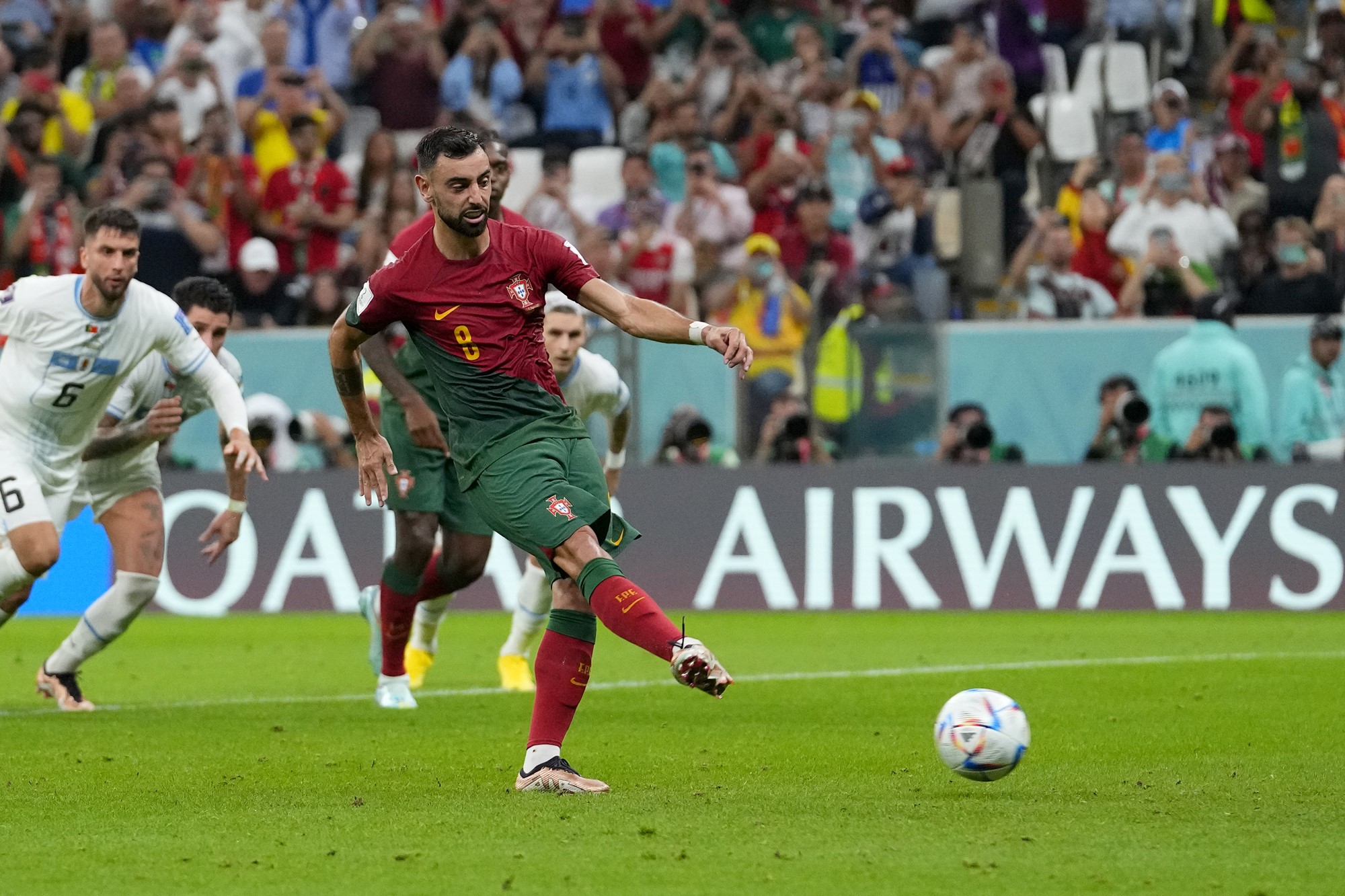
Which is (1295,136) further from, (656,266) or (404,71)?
(404,71)

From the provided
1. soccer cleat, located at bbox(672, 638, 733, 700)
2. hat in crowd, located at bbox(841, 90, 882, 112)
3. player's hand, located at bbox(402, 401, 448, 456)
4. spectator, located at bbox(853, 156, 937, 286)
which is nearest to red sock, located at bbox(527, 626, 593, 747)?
soccer cleat, located at bbox(672, 638, 733, 700)

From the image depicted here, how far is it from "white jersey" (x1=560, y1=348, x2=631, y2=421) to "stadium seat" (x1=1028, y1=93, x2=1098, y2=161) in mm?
10769

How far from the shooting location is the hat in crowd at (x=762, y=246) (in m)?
18.1

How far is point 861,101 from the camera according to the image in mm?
20453

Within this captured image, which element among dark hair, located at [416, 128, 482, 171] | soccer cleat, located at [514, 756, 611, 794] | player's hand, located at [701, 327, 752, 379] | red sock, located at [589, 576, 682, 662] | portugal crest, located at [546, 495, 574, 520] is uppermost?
dark hair, located at [416, 128, 482, 171]

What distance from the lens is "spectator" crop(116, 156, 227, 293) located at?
61.4 ft

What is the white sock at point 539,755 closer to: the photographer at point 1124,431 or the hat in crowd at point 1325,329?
the photographer at point 1124,431

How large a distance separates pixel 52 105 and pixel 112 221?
12.7m

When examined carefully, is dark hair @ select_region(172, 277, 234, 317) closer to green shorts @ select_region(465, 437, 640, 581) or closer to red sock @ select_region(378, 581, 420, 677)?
red sock @ select_region(378, 581, 420, 677)

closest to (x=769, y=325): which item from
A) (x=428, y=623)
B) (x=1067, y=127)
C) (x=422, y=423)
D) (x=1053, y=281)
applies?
(x=1053, y=281)

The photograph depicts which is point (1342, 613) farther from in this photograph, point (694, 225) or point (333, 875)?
point (333, 875)

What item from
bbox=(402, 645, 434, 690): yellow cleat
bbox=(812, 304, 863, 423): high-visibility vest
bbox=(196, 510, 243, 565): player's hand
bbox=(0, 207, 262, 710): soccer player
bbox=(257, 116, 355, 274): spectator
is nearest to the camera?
bbox=(0, 207, 262, 710): soccer player

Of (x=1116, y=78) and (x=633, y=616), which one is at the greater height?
(x=1116, y=78)

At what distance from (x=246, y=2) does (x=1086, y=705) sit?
15646 mm
